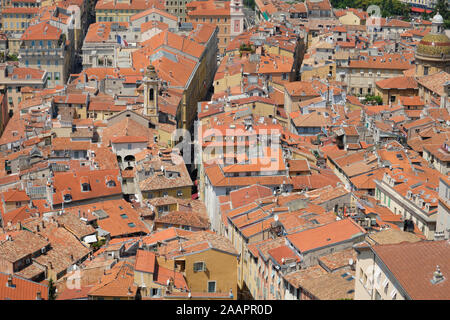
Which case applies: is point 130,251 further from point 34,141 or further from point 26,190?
point 34,141

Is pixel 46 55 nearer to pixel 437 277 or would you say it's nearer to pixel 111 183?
pixel 111 183

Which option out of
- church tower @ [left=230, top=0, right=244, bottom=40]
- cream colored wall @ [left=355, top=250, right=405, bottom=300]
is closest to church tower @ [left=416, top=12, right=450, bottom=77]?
church tower @ [left=230, top=0, right=244, bottom=40]

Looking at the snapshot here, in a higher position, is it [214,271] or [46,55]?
[46,55]

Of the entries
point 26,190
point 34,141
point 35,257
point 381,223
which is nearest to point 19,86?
point 34,141

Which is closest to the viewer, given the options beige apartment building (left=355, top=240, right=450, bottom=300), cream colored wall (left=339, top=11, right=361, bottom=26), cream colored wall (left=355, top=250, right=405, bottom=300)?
beige apartment building (left=355, top=240, right=450, bottom=300)

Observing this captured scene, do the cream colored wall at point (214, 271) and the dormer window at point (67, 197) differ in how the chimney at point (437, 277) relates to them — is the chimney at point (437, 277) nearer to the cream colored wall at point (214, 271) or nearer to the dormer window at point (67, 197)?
the cream colored wall at point (214, 271)

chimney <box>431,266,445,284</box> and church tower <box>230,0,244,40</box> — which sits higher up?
church tower <box>230,0,244,40</box>

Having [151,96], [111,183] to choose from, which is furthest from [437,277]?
[151,96]

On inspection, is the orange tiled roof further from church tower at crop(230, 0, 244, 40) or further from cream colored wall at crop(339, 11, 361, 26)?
cream colored wall at crop(339, 11, 361, 26)

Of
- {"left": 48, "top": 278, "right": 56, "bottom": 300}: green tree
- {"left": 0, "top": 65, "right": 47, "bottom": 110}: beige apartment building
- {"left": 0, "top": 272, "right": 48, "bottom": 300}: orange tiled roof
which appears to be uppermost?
{"left": 0, "top": 65, "right": 47, "bottom": 110}: beige apartment building
